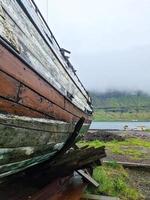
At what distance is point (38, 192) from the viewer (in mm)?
5766

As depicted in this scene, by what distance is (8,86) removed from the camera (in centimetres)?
278

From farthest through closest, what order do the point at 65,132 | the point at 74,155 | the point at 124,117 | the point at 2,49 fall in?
the point at 124,117, the point at 74,155, the point at 65,132, the point at 2,49

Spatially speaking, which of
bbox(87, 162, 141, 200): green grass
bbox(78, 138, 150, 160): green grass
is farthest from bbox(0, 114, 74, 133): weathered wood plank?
bbox(78, 138, 150, 160): green grass

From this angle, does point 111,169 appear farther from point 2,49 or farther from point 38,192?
point 2,49

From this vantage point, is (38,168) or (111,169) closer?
(38,168)

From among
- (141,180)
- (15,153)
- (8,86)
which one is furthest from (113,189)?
(8,86)

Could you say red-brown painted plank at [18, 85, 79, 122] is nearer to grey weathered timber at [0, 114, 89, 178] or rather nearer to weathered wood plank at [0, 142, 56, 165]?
grey weathered timber at [0, 114, 89, 178]

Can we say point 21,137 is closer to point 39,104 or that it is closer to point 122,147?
point 39,104

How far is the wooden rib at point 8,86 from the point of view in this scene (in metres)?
2.69

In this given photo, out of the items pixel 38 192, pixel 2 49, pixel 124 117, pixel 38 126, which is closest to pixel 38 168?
pixel 38 192

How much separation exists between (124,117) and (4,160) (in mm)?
195193

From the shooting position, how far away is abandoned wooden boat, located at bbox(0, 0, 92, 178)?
2.81 meters

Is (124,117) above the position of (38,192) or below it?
above

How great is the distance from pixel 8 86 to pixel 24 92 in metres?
0.38
